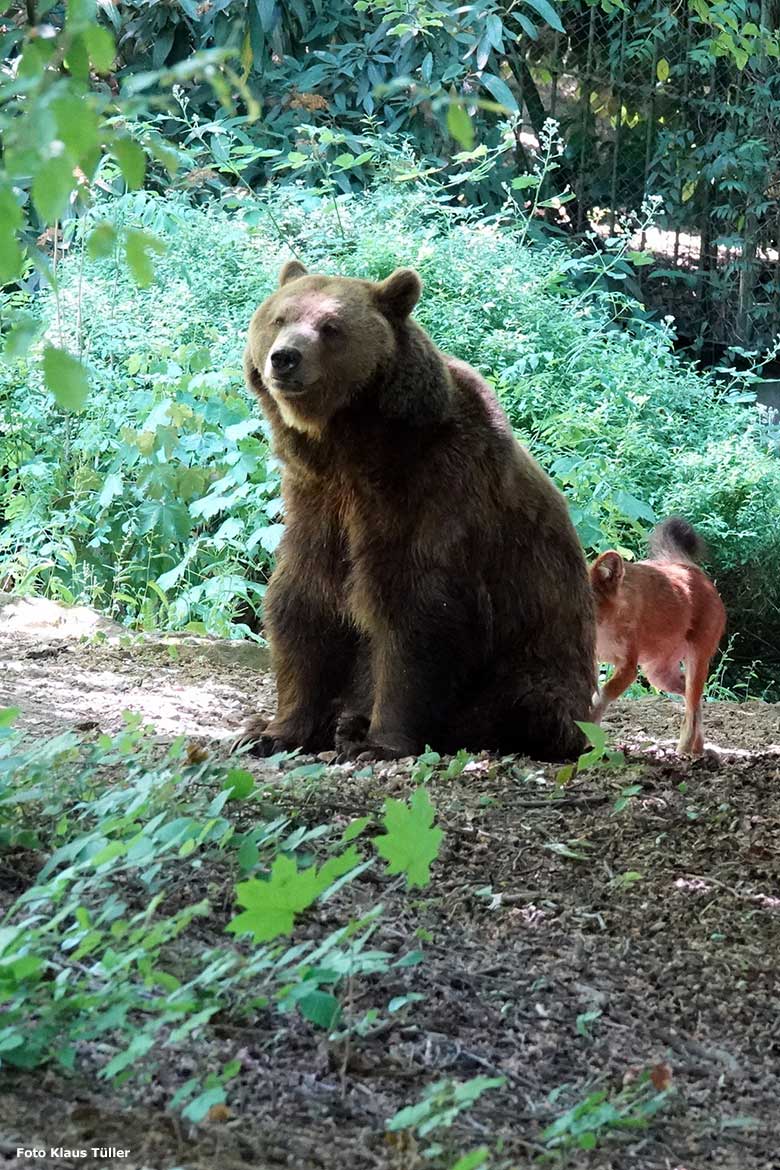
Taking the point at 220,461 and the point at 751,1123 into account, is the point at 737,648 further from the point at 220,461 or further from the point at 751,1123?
the point at 751,1123

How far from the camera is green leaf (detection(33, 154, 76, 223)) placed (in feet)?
5.35

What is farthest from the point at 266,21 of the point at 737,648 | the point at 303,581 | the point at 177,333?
the point at 303,581

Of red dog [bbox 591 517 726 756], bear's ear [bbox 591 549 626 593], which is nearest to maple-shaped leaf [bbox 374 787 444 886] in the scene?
red dog [bbox 591 517 726 756]

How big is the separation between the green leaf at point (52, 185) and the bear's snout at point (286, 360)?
2.83 metres

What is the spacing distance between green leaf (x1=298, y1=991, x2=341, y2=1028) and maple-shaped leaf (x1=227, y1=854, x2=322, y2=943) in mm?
124

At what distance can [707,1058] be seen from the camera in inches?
97.6

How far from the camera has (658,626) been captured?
210 inches

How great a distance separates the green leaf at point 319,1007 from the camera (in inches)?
83.8

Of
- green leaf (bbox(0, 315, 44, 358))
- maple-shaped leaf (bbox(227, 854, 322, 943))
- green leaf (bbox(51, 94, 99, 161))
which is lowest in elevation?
maple-shaped leaf (bbox(227, 854, 322, 943))

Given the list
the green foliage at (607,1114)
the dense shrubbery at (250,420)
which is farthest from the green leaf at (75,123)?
the dense shrubbery at (250,420)

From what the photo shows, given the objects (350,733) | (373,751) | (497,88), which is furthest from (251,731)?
(497,88)

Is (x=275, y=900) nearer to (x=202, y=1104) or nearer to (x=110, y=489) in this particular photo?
(x=202, y=1104)

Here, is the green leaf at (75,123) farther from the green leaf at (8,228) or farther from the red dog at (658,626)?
the red dog at (658,626)

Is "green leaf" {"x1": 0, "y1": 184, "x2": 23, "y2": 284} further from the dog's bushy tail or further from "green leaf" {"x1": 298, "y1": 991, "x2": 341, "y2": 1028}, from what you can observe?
the dog's bushy tail
